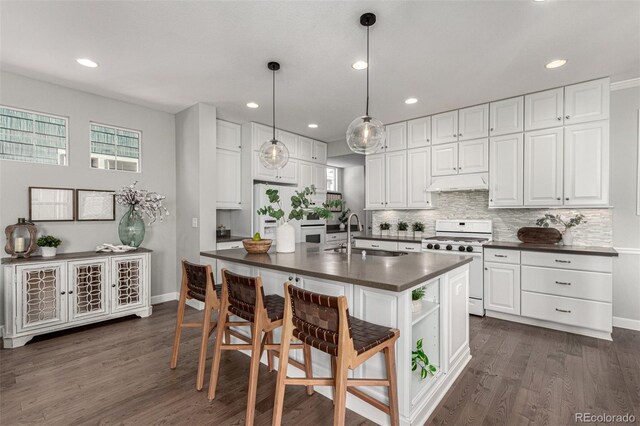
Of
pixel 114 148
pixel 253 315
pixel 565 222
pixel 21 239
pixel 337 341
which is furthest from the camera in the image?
pixel 114 148

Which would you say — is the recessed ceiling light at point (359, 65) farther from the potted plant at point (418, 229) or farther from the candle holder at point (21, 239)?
the candle holder at point (21, 239)

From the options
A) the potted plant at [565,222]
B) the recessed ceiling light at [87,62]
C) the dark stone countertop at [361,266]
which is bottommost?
the dark stone countertop at [361,266]

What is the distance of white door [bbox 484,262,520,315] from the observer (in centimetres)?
349

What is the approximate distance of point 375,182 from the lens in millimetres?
5078

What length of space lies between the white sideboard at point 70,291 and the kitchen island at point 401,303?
167cm

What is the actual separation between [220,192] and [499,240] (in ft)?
12.7

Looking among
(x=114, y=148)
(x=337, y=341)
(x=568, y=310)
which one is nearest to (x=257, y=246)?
(x=337, y=341)

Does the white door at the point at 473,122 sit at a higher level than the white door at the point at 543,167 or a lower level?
higher

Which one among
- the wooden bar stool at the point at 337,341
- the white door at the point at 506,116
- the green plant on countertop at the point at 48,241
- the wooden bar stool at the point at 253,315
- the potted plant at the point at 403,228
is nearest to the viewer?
the wooden bar stool at the point at 337,341

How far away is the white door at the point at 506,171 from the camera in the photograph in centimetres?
375

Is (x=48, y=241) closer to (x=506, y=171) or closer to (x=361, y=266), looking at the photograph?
(x=361, y=266)

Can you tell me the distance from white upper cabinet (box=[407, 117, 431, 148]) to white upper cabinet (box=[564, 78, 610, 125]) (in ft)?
5.16

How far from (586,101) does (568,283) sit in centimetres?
193

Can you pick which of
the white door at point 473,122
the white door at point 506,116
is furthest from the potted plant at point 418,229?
the white door at point 506,116
